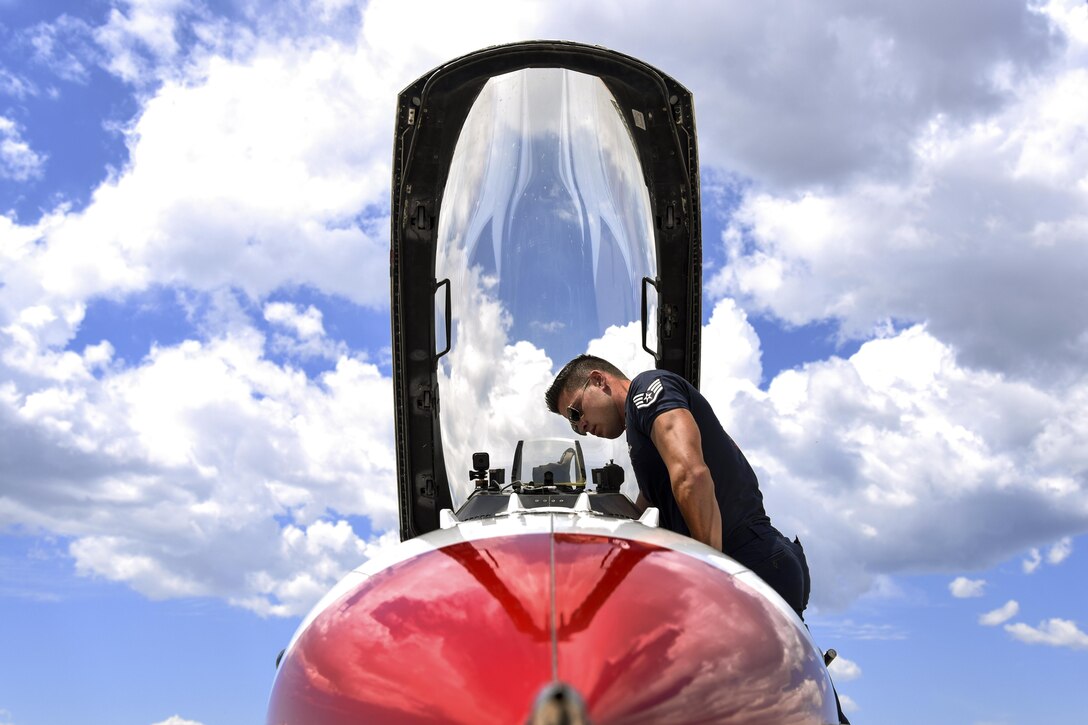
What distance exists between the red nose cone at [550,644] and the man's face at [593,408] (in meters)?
2.40

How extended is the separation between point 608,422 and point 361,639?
10.1 feet

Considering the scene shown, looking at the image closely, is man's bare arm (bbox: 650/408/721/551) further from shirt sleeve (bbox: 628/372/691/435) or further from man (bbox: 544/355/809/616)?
shirt sleeve (bbox: 628/372/691/435)

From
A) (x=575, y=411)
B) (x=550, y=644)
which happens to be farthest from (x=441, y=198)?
(x=550, y=644)

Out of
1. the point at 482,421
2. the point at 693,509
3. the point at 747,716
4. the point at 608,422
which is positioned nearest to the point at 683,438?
the point at 693,509

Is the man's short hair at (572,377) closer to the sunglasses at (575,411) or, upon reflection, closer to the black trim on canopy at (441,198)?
the sunglasses at (575,411)

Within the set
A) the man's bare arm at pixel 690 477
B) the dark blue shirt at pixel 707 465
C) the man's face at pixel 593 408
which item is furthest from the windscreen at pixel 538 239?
the man's bare arm at pixel 690 477

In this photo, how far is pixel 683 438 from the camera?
189 inches

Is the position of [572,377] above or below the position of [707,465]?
above

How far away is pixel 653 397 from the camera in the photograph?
199 inches

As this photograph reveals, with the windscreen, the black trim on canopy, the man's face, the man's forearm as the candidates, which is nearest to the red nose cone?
the man's forearm

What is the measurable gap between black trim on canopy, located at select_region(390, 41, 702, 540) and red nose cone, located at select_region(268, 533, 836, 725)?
3274mm

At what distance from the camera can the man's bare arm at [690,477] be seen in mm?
4652

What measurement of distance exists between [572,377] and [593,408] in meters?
0.25

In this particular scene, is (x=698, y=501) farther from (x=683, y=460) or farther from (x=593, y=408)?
(x=593, y=408)
